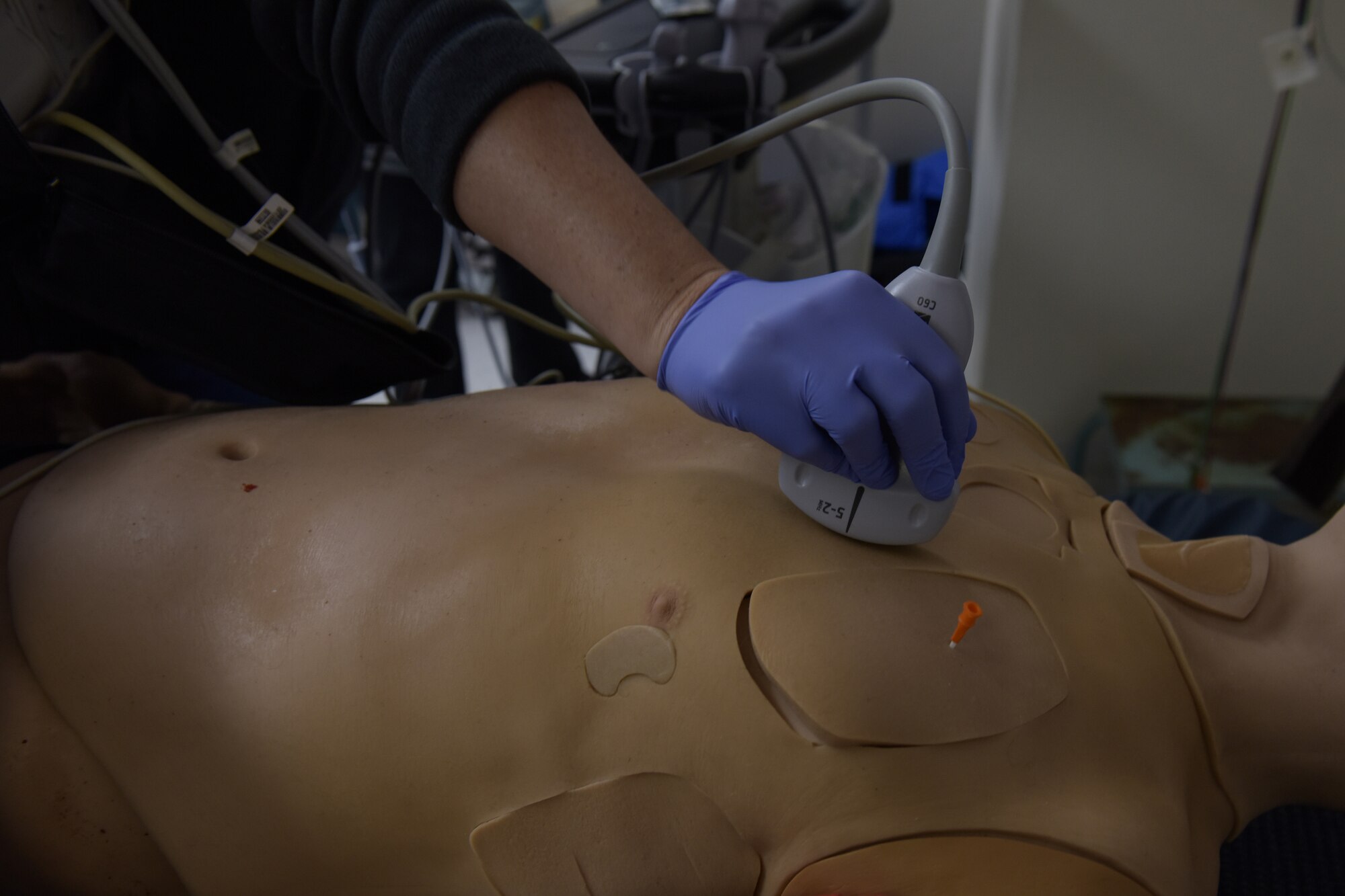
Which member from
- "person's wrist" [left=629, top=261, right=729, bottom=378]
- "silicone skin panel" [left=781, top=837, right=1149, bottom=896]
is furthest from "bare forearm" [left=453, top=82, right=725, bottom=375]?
"silicone skin panel" [left=781, top=837, right=1149, bottom=896]

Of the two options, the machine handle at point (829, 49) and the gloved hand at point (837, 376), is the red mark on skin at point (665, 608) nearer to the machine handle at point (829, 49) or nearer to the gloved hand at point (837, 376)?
the gloved hand at point (837, 376)

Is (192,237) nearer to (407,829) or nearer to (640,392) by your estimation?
(640,392)

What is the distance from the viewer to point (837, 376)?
63cm

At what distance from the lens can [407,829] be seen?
25.7 inches

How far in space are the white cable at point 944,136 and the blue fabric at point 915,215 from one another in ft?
6.23

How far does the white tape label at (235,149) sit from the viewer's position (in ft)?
2.83

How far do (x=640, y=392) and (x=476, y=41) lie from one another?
33 cm

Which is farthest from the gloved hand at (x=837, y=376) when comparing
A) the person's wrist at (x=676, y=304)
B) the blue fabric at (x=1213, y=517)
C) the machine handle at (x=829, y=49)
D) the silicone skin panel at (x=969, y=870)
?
the blue fabric at (x=1213, y=517)

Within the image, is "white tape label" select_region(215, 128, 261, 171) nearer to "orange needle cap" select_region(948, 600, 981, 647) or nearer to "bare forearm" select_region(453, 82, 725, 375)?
"bare forearm" select_region(453, 82, 725, 375)

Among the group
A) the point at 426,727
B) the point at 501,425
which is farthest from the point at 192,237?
the point at 426,727

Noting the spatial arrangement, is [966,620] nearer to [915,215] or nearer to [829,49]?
[829,49]

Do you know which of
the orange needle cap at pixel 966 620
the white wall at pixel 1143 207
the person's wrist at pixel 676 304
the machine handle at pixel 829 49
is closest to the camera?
the orange needle cap at pixel 966 620

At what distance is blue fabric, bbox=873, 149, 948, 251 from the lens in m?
2.63

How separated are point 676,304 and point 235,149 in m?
0.49
